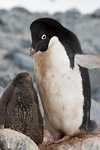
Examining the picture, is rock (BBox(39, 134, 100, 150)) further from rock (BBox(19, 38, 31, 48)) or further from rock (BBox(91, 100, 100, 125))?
rock (BBox(19, 38, 31, 48))

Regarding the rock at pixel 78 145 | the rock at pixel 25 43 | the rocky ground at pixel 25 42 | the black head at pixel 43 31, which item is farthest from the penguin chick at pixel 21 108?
the rock at pixel 25 43

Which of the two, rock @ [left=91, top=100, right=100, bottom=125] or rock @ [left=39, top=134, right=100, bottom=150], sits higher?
rock @ [left=39, top=134, right=100, bottom=150]

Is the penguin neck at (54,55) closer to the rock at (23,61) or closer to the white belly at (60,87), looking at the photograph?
the white belly at (60,87)

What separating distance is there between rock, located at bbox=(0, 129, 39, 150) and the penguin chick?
0.20 meters

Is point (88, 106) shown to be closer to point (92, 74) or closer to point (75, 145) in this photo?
point (75, 145)

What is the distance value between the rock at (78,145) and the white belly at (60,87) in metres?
0.11

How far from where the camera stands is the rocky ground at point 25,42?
8.05m

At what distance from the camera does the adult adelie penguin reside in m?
2.63

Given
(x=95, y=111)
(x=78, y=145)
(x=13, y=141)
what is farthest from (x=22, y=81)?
(x=95, y=111)

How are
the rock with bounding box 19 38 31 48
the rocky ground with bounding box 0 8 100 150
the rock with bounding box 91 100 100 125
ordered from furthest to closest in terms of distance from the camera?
the rock with bounding box 19 38 31 48, the rocky ground with bounding box 0 8 100 150, the rock with bounding box 91 100 100 125

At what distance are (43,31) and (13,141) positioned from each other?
31.6 inches

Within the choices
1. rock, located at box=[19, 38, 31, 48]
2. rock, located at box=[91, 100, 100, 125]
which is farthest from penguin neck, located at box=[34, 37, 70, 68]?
rock, located at box=[19, 38, 31, 48]

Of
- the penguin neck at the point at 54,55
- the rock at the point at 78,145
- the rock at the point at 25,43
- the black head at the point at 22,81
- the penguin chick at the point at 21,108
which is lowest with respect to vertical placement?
the rock at the point at 78,145

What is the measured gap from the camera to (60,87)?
266cm
